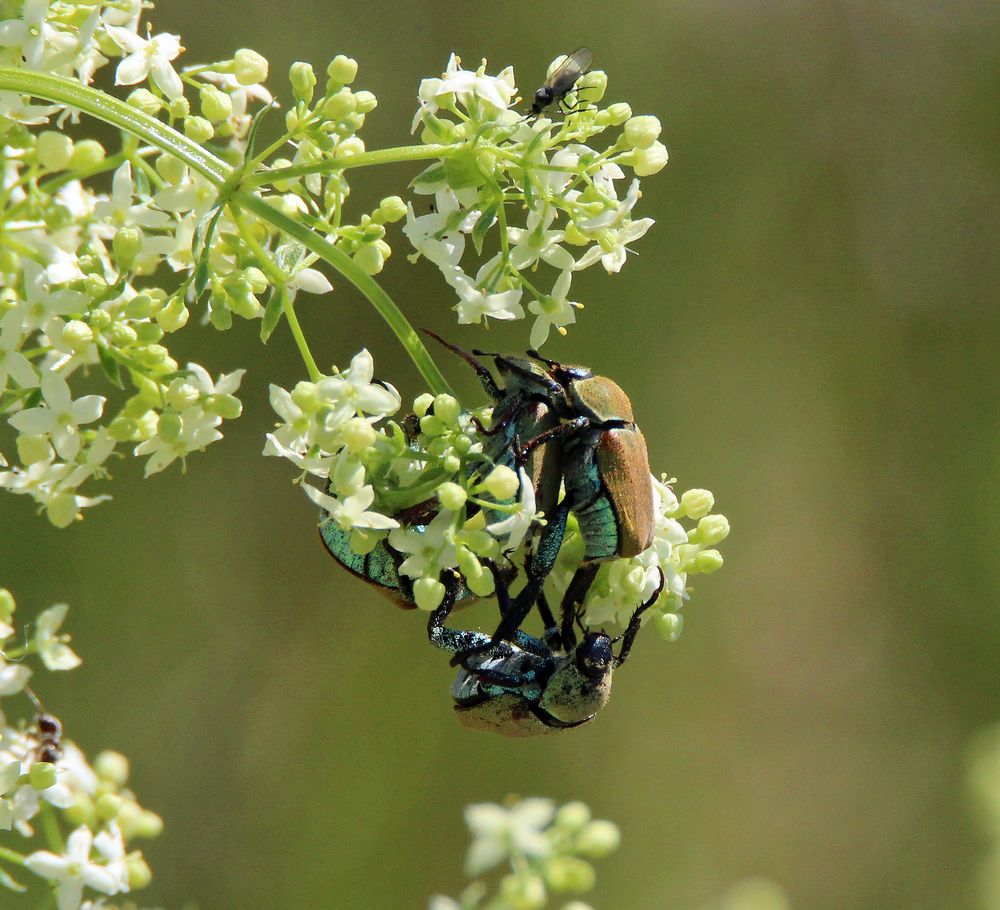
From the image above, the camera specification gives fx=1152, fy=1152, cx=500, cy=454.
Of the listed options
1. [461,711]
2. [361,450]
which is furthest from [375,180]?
[361,450]

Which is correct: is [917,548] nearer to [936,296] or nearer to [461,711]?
[936,296]

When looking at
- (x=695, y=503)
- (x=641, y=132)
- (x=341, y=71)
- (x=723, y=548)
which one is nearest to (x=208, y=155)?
(x=341, y=71)

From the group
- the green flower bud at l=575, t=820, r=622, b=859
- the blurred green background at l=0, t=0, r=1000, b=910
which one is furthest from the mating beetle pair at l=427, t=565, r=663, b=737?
the blurred green background at l=0, t=0, r=1000, b=910

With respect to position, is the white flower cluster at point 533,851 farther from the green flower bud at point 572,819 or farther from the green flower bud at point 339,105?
the green flower bud at point 339,105

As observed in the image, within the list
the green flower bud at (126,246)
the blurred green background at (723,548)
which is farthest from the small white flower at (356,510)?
the blurred green background at (723,548)

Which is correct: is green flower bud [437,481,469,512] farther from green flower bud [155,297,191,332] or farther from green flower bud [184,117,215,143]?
green flower bud [184,117,215,143]

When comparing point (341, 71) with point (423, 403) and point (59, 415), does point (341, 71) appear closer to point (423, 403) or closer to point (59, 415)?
point (423, 403)

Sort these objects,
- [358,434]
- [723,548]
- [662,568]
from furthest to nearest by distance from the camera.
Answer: [723,548]
[662,568]
[358,434]
